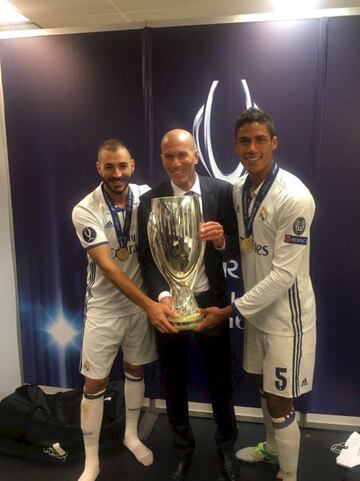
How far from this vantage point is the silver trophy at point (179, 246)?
4.85ft

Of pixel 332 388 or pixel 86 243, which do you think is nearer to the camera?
pixel 86 243

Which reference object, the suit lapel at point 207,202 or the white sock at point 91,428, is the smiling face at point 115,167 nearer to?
the suit lapel at point 207,202

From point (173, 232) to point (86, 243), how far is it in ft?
1.47

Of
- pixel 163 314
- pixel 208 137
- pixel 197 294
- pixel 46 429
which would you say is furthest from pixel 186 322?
pixel 46 429

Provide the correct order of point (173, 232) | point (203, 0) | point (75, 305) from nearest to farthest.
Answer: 1. point (173, 232)
2. point (75, 305)
3. point (203, 0)

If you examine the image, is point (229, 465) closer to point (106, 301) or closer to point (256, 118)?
point (106, 301)

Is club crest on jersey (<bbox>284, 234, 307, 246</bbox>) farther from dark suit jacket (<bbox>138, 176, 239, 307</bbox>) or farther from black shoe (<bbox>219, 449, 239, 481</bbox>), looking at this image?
black shoe (<bbox>219, 449, 239, 481</bbox>)

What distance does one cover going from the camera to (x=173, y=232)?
4.93 ft

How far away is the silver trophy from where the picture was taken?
1.48m

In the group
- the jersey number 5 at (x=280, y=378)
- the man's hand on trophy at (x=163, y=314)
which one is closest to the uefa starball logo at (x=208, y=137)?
the man's hand on trophy at (x=163, y=314)

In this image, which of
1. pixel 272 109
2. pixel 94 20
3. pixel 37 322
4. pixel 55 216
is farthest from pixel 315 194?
pixel 94 20

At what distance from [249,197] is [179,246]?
1.17 feet

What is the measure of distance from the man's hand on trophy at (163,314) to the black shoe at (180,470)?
758 millimetres

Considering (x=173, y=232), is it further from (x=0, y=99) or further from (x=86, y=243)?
(x=0, y=99)
